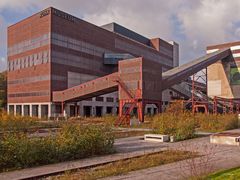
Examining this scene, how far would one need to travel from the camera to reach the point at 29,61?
74.2 metres

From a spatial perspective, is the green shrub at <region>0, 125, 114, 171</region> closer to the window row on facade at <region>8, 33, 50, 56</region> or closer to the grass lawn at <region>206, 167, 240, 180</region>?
the grass lawn at <region>206, 167, 240, 180</region>

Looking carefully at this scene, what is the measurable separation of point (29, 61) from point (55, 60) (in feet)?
30.5

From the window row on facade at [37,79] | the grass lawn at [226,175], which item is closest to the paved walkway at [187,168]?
the grass lawn at [226,175]

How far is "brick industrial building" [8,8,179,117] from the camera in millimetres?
68250

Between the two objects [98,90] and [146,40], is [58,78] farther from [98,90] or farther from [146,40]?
[146,40]

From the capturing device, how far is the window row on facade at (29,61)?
227 feet

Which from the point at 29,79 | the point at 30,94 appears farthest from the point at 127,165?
the point at 29,79

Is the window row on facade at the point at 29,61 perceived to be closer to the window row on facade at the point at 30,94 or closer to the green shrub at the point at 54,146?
the window row on facade at the point at 30,94

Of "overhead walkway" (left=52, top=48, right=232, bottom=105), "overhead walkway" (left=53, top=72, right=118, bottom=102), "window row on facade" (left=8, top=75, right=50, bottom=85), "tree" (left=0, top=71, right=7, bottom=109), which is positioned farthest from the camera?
"tree" (left=0, top=71, right=7, bottom=109)

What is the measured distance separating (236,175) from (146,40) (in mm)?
108580

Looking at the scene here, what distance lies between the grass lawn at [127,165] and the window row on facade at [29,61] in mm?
58429

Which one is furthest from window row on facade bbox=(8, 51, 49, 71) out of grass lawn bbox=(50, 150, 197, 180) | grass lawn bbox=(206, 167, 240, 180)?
grass lawn bbox=(206, 167, 240, 180)

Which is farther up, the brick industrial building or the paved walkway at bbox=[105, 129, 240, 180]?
the brick industrial building

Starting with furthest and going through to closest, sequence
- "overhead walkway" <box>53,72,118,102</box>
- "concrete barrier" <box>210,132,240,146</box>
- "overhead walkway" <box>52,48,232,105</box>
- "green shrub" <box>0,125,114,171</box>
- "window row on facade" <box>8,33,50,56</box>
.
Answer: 1. "window row on facade" <box>8,33,50,56</box>
2. "overhead walkway" <box>52,48,232,105</box>
3. "overhead walkway" <box>53,72,118,102</box>
4. "concrete barrier" <box>210,132,240,146</box>
5. "green shrub" <box>0,125,114,171</box>
